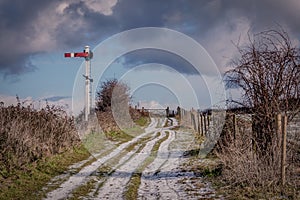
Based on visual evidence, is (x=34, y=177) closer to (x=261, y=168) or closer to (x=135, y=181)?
(x=135, y=181)

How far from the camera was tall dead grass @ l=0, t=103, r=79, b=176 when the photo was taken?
38.0ft

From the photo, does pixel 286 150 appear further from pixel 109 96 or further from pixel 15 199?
pixel 109 96

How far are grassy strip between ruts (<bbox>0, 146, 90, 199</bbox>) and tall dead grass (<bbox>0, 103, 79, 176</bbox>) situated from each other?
0.35 m

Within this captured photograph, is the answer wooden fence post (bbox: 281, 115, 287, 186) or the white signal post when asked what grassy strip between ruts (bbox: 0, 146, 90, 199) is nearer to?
wooden fence post (bbox: 281, 115, 287, 186)

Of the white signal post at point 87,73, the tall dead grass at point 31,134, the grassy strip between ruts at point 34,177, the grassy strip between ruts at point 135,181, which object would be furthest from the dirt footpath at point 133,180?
the white signal post at point 87,73

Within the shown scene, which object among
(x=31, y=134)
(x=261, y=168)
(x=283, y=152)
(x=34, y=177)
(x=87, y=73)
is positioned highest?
(x=87, y=73)

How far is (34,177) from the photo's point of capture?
34.7 ft

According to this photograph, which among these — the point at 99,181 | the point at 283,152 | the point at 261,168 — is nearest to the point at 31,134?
the point at 99,181

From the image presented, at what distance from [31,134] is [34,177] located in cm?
324

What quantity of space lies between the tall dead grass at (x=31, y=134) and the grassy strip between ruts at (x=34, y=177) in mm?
348

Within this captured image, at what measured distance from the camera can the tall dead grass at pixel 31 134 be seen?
38.0ft

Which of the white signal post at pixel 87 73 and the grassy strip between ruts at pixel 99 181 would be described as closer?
the grassy strip between ruts at pixel 99 181

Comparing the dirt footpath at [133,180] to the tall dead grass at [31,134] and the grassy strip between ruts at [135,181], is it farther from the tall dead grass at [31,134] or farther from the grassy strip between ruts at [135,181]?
the tall dead grass at [31,134]

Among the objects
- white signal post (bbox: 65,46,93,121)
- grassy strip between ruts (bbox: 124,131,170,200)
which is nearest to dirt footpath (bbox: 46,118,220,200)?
grassy strip between ruts (bbox: 124,131,170,200)
